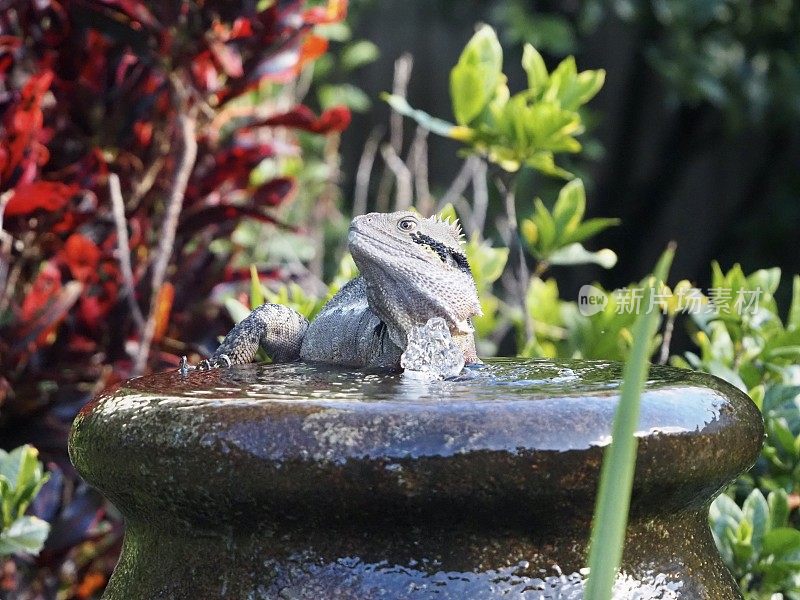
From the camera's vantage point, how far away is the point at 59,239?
2.81 meters

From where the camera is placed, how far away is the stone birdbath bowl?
1.34m

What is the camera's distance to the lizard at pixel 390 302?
5.64 ft

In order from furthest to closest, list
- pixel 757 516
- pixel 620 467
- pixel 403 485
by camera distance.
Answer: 1. pixel 757 516
2. pixel 403 485
3. pixel 620 467

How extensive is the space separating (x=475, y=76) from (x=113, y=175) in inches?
36.5

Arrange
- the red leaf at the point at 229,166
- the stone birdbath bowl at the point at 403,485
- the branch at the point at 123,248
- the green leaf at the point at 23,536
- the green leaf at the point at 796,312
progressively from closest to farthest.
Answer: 1. the stone birdbath bowl at the point at 403,485
2. the green leaf at the point at 23,536
3. the green leaf at the point at 796,312
4. the branch at the point at 123,248
5. the red leaf at the point at 229,166

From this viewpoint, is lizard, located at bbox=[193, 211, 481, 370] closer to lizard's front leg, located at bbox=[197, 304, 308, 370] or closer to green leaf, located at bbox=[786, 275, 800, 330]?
lizard's front leg, located at bbox=[197, 304, 308, 370]

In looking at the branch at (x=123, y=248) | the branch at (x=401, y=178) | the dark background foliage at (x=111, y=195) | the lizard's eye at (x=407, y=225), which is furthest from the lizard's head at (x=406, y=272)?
the branch at (x=401, y=178)

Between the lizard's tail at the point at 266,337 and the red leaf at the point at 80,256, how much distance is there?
91cm

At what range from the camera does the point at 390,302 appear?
1.73 metres

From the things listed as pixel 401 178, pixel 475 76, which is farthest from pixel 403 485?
pixel 401 178

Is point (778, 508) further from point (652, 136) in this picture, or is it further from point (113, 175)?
point (652, 136)

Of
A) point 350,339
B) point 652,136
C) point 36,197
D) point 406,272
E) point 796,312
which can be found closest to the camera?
point 406,272

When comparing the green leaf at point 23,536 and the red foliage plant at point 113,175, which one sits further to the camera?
the red foliage plant at point 113,175
